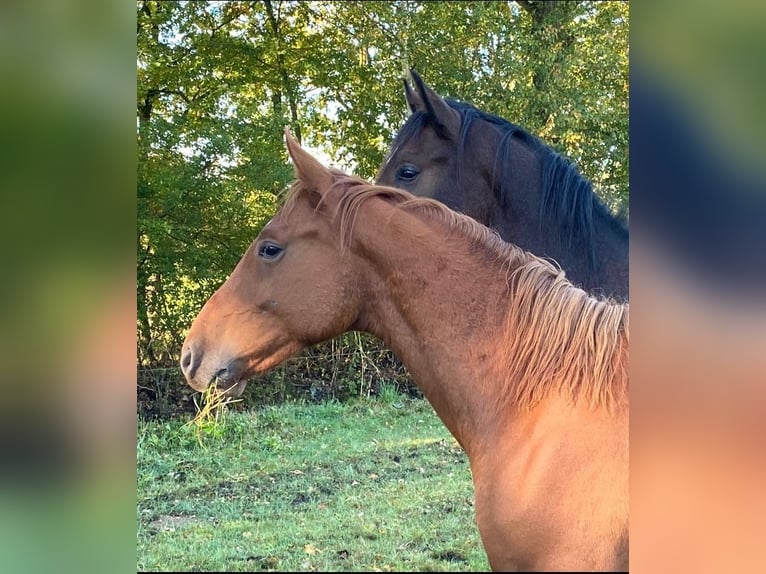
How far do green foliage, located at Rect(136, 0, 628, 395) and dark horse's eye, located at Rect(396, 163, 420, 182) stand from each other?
0.75 meters

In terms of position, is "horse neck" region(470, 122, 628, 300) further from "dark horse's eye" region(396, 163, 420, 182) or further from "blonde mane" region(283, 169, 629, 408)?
"blonde mane" region(283, 169, 629, 408)

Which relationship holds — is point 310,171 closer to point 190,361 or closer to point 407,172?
point 190,361

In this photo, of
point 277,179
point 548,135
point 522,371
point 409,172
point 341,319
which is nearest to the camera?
point 522,371

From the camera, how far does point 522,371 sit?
4.20 feet

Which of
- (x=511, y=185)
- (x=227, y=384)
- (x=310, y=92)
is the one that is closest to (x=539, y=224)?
(x=511, y=185)

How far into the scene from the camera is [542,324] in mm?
1269

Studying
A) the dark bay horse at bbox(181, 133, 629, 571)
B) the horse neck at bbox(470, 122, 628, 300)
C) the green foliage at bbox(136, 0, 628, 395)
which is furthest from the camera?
the green foliage at bbox(136, 0, 628, 395)

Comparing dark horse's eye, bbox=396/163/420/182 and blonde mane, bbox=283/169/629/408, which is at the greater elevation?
dark horse's eye, bbox=396/163/420/182

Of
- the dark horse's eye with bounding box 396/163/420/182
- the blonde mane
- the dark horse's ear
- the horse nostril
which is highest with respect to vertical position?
the dark horse's ear

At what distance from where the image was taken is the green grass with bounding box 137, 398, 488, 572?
2988 millimetres

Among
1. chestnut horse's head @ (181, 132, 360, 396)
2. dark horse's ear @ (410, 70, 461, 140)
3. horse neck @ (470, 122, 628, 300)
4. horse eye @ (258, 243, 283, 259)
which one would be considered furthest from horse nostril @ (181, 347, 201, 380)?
dark horse's ear @ (410, 70, 461, 140)
